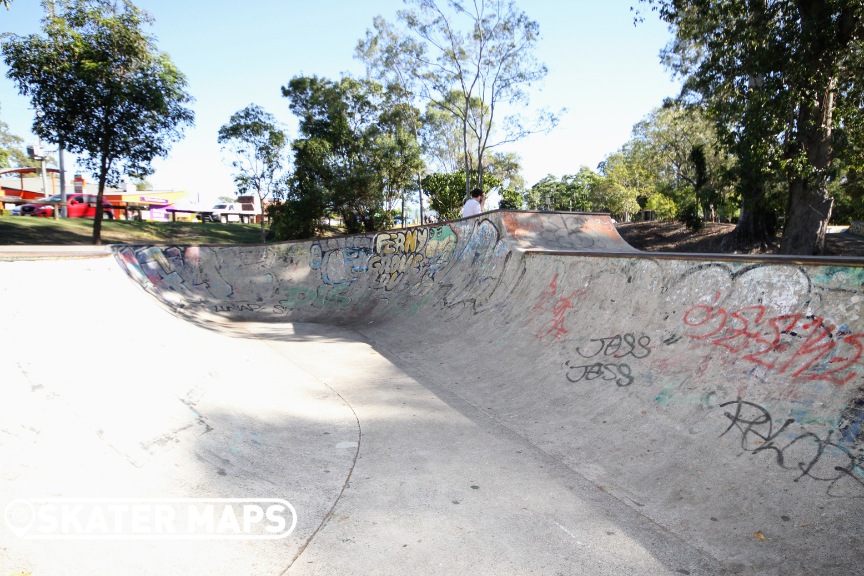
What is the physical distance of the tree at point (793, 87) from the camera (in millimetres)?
10383

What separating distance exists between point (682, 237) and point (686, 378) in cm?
1980

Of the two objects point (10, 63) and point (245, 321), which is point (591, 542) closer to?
point (245, 321)

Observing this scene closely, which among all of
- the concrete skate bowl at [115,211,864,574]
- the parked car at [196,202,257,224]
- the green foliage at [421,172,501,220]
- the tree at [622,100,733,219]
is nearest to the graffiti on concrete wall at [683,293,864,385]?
the concrete skate bowl at [115,211,864,574]

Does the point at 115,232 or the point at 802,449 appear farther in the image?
the point at 115,232

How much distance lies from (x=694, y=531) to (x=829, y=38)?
11794 millimetres

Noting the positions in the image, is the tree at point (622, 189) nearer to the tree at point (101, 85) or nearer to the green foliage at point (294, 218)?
the green foliage at point (294, 218)

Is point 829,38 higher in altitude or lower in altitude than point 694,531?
higher

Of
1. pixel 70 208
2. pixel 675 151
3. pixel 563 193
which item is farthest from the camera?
pixel 563 193

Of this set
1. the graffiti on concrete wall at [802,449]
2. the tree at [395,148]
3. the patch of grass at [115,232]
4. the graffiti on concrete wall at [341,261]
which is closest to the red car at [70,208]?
the patch of grass at [115,232]

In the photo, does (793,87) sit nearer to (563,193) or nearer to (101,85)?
(101,85)

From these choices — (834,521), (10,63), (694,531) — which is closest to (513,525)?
(694,531)

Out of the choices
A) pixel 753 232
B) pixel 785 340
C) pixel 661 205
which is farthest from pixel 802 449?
→ pixel 661 205

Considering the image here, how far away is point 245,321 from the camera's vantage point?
10.4 m

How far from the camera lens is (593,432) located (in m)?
4.23
